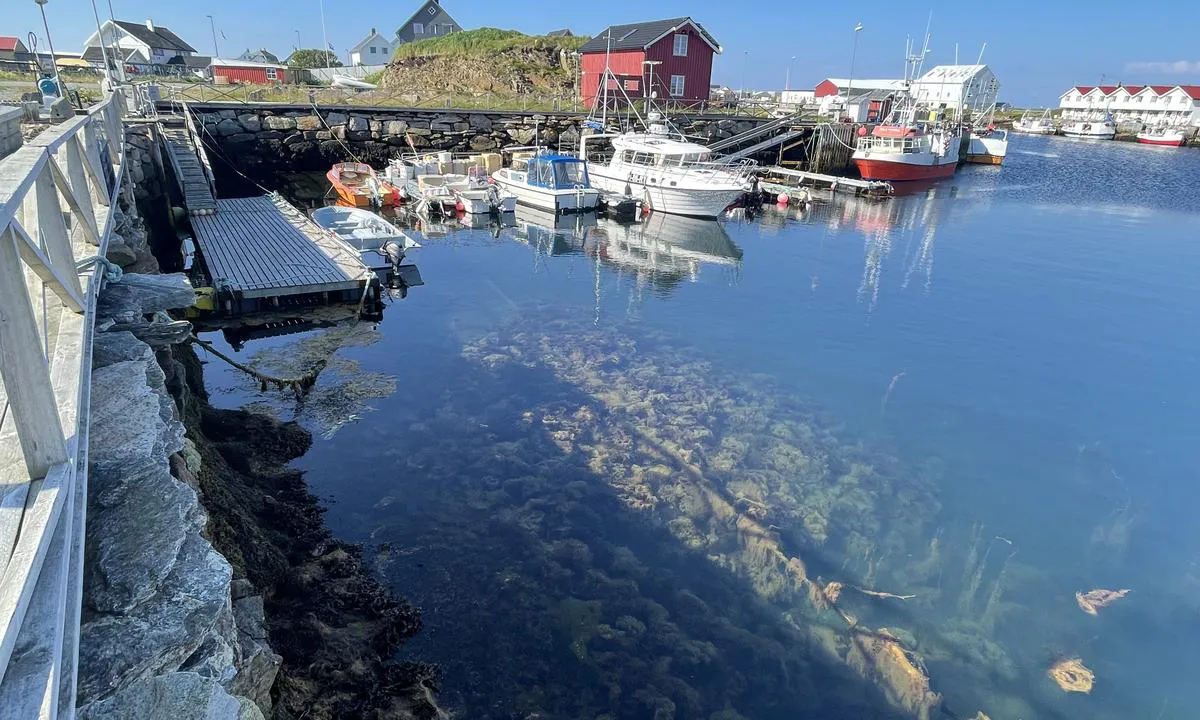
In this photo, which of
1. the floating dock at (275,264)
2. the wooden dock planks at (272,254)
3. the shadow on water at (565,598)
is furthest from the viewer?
the wooden dock planks at (272,254)

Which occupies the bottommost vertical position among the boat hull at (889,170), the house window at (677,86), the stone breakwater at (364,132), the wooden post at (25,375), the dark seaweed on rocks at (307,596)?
the dark seaweed on rocks at (307,596)

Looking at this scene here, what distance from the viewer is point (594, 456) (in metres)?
9.86

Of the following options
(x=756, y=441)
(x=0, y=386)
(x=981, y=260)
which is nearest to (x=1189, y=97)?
(x=981, y=260)

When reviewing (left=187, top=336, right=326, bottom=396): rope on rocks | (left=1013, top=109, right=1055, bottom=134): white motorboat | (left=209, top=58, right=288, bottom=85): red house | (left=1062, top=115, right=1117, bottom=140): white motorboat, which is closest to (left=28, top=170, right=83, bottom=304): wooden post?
(left=187, top=336, right=326, bottom=396): rope on rocks

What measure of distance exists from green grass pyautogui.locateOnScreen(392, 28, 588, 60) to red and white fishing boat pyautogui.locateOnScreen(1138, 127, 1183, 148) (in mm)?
68983

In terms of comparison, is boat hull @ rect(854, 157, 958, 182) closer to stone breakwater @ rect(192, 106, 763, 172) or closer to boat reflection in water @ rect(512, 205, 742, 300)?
stone breakwater @ rect(192, 106, 763, 172)

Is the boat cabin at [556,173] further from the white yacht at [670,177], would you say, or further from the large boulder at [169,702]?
the large boulder at [169,702]

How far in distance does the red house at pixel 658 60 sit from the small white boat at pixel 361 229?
25970 mm

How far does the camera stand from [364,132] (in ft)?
111

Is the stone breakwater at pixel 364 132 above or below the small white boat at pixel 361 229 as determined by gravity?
above

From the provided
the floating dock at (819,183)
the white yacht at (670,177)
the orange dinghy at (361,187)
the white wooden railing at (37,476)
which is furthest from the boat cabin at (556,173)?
the white wooden railing at (37,476)

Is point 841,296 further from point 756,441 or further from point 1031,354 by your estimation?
point 756,441

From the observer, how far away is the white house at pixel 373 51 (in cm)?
7806

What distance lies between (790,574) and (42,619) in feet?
23.0
